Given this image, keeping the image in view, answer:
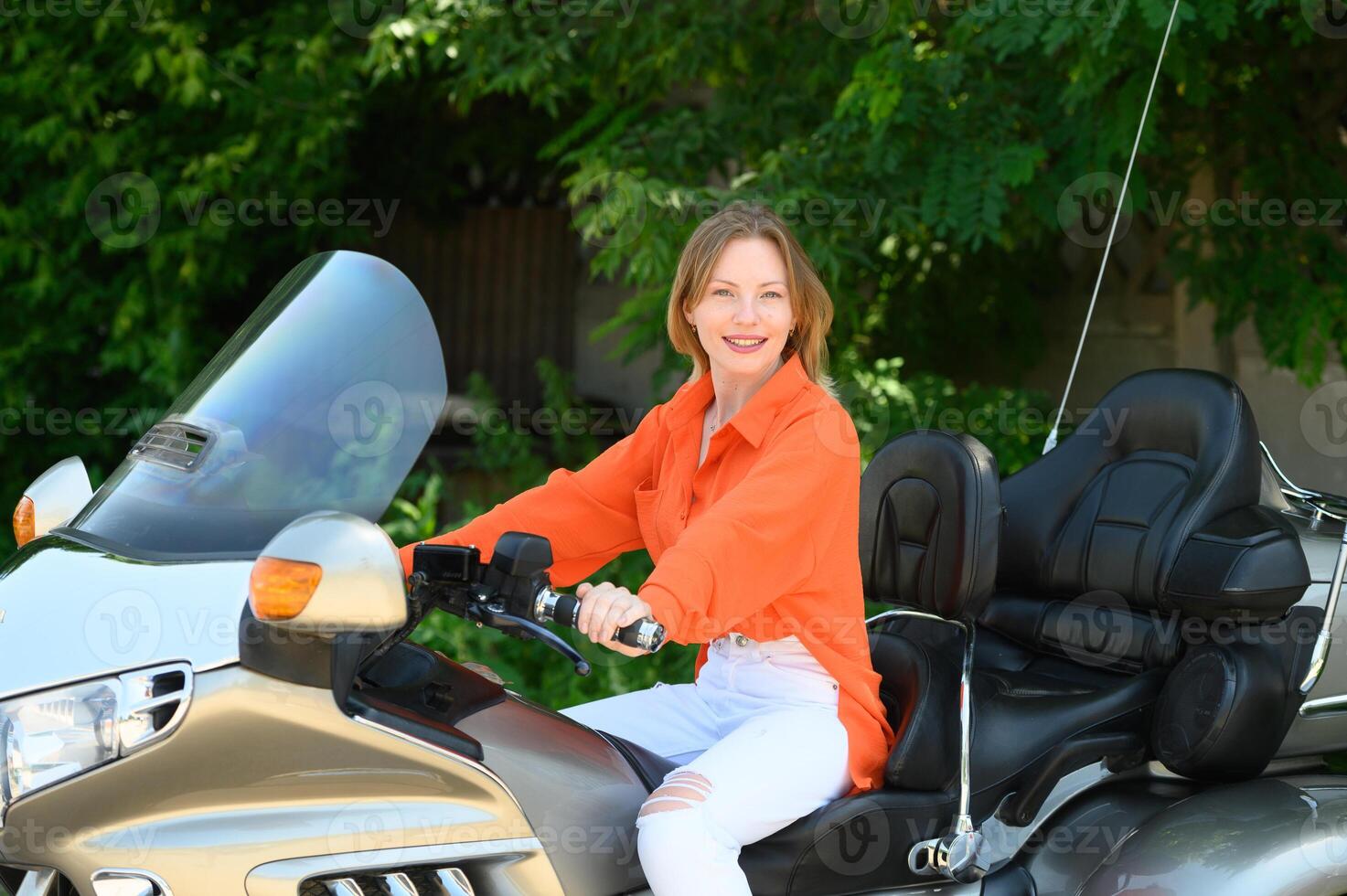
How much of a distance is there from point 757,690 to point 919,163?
9.91 feet

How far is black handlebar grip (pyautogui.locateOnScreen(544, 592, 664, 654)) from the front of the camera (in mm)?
1646

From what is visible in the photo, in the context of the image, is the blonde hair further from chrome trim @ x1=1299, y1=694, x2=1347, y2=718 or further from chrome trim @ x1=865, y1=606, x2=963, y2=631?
chrome trim @ x1=1299, y1=694, x2=1347, y2=718

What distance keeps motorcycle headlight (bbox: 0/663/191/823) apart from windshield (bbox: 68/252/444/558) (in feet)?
0.65

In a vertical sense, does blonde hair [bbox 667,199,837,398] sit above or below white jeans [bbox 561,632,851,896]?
above

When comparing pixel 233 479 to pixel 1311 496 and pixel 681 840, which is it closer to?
pixel 681 840

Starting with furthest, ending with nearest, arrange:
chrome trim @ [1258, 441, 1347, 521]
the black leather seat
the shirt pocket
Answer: chrome trim @ [1258, 441, 1347, 521] → the shirt pocket → the black leather seat

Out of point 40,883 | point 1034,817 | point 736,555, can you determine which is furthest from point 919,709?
point 40,883

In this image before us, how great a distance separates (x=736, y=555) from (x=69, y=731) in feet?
2.89

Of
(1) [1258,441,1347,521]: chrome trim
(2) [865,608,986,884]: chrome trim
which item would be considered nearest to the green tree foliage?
(1) [1258,441,1347,521]: chrome trim

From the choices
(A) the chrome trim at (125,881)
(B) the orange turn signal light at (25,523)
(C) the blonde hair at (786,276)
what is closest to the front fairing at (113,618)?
(A) the chrome trim at (125,881)

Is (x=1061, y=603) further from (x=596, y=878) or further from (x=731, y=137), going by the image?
(x=731, y=137)

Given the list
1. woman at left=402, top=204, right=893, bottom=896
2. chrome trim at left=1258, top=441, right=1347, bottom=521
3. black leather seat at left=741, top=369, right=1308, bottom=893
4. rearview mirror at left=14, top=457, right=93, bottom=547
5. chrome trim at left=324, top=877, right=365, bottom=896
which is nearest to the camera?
chrome trim at left=324, top=877, right=365, bottom=896

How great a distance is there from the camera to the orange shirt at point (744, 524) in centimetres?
188

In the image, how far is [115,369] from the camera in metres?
6.88
